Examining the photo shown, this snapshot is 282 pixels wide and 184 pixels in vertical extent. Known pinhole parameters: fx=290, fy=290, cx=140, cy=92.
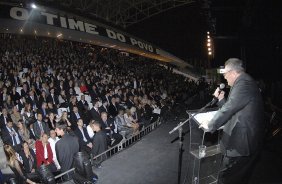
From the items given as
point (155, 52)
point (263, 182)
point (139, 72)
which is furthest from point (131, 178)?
point (155, 52)

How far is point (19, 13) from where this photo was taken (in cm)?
1320

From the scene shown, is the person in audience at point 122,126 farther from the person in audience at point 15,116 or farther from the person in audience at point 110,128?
the person in audience at point 15,116

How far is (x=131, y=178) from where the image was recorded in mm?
5203

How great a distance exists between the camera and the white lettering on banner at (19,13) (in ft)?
42.6

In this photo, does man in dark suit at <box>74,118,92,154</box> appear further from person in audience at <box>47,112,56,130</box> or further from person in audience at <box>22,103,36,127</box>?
person in audience at <box>22,103,36,127</box>

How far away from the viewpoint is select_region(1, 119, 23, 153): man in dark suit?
22.9ft

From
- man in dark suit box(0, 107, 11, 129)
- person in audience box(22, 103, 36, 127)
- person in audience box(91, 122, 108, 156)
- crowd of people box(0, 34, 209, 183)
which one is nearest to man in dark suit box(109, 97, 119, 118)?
crowd of people box(0, 34, 209, 183)

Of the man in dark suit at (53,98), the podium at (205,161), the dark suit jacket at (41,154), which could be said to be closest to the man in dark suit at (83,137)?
the dark suit jacket at (41,154)

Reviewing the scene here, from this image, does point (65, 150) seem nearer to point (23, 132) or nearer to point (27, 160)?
point (27, 160)

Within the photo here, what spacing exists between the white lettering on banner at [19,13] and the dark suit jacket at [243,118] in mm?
12481

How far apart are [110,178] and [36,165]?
77.1 inches

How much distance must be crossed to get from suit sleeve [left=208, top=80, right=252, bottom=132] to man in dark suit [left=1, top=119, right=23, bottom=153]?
5.43m

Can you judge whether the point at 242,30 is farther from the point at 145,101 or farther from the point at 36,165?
the point at 36,165

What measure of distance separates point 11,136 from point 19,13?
8.03 metres
